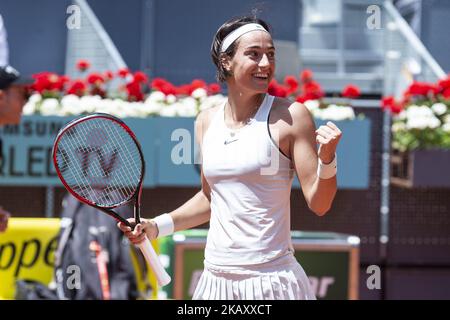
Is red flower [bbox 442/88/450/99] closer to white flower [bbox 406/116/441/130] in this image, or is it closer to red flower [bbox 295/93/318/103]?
white flower [bbox 406/116/441/130]

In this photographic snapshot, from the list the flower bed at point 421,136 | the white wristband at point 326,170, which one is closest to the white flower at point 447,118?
the flower bed at point 421,136

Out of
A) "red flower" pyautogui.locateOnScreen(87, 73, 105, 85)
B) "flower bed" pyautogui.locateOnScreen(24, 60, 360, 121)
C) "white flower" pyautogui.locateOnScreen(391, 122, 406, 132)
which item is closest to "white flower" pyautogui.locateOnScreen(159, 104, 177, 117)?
"flower bed" pyautogui.locateOnScreen(24, 60, 360, 121)

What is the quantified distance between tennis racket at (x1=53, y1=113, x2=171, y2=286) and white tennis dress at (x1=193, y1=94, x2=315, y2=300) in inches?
8.8

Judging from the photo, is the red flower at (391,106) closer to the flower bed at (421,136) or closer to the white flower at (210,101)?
the flower bed at (421,136)

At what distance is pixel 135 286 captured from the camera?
5246 millimetres

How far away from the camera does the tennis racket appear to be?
3.09m

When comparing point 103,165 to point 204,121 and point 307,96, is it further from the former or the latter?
point 204,121

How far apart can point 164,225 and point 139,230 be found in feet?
0.49

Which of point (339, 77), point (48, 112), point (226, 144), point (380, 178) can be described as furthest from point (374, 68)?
point (226, 144)

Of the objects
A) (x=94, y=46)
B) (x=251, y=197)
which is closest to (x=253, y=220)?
(x=251, y=197)

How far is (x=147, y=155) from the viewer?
575 cm

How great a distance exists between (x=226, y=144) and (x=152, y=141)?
2.81m
